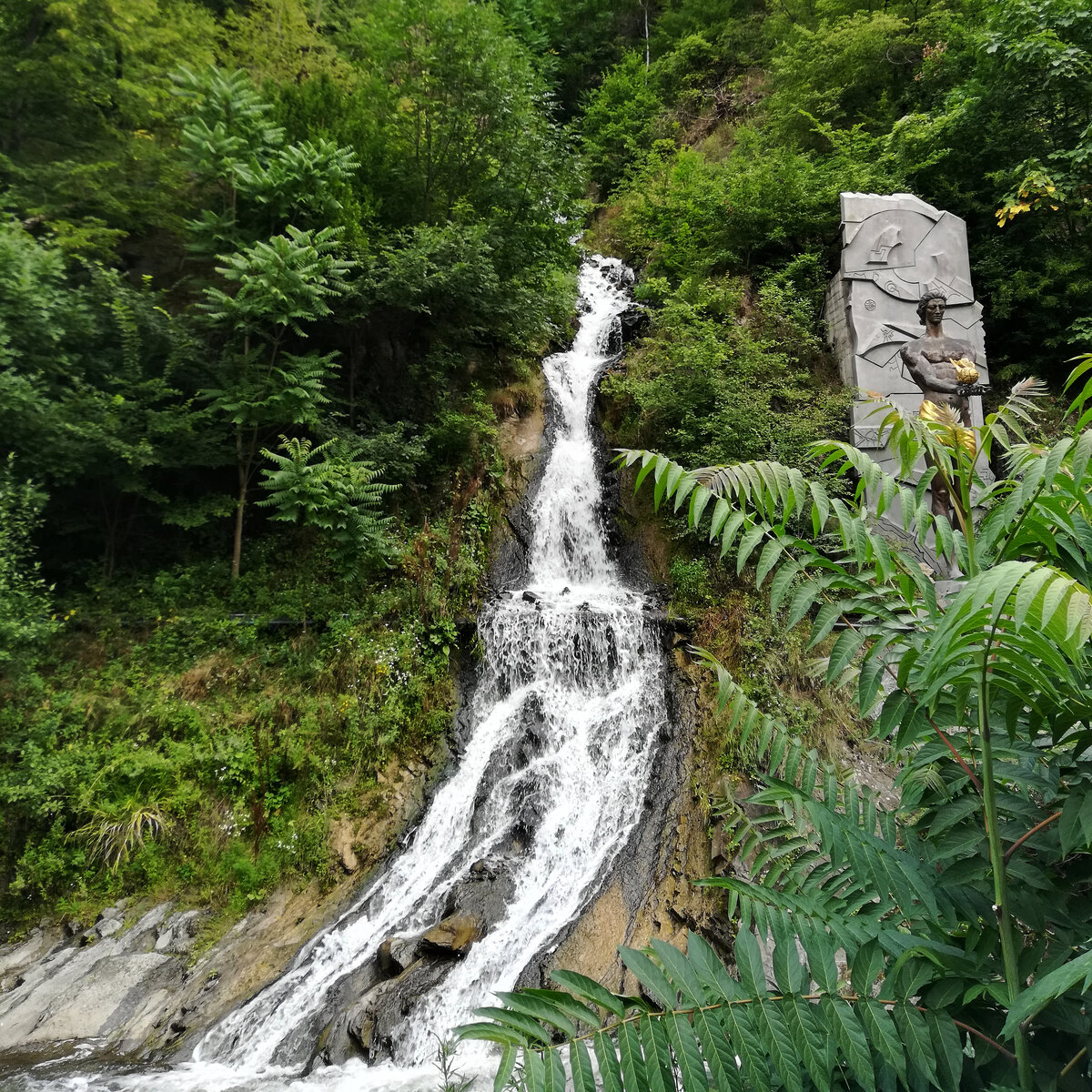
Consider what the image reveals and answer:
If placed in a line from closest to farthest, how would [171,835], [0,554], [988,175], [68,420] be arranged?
[171,835] < [0,554] < [68,420] < [988,175]

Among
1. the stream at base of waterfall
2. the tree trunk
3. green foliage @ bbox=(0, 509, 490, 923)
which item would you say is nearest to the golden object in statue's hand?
the stream at base of waterfall

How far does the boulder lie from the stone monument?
27.2 feet

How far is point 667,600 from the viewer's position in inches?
344

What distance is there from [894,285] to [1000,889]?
1096cm

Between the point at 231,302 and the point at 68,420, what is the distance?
252cm

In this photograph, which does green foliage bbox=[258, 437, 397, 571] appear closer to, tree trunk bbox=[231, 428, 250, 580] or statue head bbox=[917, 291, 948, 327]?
tree trunk bbox=[231, 428, 250, 580]

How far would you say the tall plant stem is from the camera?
1183 millimetres

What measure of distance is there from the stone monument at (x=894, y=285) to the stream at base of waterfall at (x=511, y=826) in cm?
494

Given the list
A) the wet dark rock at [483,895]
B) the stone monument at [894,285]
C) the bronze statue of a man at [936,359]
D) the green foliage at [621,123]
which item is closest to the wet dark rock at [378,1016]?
the wet dark rock at [483,895]

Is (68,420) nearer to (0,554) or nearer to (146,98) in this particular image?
(0,554)

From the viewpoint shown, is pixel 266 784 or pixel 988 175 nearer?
pixel 266 784

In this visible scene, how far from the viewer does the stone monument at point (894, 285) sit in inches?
382

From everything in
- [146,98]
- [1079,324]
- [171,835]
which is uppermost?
[146,98]

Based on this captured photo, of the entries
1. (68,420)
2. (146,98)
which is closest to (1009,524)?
(68,420)
